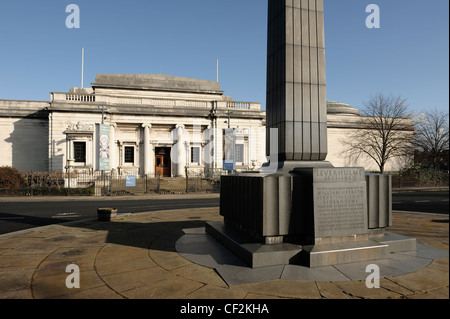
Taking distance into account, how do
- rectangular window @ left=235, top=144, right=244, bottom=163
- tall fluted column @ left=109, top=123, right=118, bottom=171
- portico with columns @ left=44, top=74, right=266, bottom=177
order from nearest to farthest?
portico with columns @ left=44, top=74, right=266, bottom=177 < tall fluted column @ left=109, top=123, right=118, bottom=171 < rectangular window @ left=235, top=144, right=244, bottom=163

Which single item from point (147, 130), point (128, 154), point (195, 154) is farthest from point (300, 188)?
point (128, 154)

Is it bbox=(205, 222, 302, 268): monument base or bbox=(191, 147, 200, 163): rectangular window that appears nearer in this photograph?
bbox=(205, 222, 302, 268): monument base

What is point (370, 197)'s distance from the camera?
5.84 metres

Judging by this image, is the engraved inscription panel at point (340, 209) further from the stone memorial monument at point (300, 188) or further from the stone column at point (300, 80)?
the stone column at point (300, 80)

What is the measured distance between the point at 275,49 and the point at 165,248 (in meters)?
5.48

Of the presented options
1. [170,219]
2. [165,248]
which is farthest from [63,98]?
[165,248]

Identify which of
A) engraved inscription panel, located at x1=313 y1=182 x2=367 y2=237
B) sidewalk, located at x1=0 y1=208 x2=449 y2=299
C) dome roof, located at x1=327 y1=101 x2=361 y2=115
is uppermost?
dome roof, located at x1=327 y1=101 x2=361 y2=115

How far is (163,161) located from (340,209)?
30.2 meters

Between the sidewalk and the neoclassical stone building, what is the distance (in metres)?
25.1

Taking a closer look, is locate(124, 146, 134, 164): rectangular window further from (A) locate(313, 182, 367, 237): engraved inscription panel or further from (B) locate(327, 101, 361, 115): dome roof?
(B) locate(327, 101, 361, 115): dome roof

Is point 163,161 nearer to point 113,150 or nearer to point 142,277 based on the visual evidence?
point 113,150

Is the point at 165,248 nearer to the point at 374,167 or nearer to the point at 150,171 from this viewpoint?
the point at 150,171

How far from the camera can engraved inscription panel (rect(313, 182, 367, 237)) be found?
5180 mm

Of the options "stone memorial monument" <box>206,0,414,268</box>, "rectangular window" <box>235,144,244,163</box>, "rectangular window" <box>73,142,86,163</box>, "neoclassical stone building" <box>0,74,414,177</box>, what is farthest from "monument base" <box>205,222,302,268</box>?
"rectangular window" <box>73,142,86,163</box>
